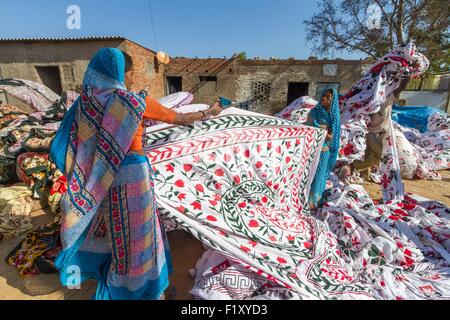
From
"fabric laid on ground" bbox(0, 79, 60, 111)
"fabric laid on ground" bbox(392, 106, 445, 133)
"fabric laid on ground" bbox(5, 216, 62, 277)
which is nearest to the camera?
"fabric laid on ground" bbox(5, 216, 62, 277)

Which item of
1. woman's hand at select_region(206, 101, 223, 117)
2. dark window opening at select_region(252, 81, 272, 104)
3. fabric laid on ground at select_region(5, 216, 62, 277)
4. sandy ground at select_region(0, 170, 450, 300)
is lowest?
sandy ground at select_region(0, 170, 450, 300)

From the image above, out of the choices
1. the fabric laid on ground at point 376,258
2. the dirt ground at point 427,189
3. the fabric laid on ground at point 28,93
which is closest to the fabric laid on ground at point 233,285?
the fabric laid on ground at point 376,258

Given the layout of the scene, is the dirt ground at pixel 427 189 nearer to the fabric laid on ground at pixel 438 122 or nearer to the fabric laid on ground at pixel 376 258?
the fabric laid on ground at pixel 376 258

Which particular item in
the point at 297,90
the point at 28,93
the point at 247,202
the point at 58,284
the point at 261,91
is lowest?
the point at 58,284

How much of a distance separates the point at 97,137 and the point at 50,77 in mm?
13887

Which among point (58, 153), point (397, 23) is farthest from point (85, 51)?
point (397, 23)

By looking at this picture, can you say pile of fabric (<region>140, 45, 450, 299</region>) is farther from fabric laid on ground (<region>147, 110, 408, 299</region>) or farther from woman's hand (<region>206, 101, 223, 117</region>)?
woman's hand (<region>206, 101, 223, 117</region>)

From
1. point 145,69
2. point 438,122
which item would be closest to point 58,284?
point 438,122

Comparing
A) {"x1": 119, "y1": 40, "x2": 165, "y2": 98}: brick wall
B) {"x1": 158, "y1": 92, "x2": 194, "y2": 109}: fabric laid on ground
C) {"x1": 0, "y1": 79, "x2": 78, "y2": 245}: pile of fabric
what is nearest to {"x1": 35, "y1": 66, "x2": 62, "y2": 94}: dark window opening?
{"x1": 119, "y1": 40, "x2": 165, "y2": 98}: brick wall

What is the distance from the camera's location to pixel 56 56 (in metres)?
10.9

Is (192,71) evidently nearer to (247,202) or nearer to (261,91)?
(261,91)

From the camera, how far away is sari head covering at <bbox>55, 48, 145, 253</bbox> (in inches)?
50.3
